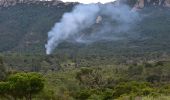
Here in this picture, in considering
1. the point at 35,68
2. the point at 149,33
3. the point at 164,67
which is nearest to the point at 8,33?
the point at 149,33

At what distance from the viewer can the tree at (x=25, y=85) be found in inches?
1378

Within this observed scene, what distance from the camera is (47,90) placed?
130 ft

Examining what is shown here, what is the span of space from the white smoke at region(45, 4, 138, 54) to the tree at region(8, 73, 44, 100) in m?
104

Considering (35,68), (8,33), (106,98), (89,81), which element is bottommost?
(8,33)

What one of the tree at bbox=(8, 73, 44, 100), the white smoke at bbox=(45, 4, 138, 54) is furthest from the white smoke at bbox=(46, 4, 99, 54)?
the tree at bbox=(8, 73, 44, 100)

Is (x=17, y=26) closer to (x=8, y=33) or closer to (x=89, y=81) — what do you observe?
(x=8, y=33)

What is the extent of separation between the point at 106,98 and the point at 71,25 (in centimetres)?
12022

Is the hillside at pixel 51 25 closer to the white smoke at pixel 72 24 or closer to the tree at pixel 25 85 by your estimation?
the white smoke at pixel 72 24

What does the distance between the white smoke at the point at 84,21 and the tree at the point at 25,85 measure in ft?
341

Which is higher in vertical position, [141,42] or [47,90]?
[47,90]

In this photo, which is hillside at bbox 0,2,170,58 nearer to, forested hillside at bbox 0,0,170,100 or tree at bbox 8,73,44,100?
forested hillside at bbox 0,0,170,100

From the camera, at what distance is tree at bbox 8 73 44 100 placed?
35.0 m

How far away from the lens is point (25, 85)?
35.1 meters

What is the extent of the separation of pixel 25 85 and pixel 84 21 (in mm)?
134295
